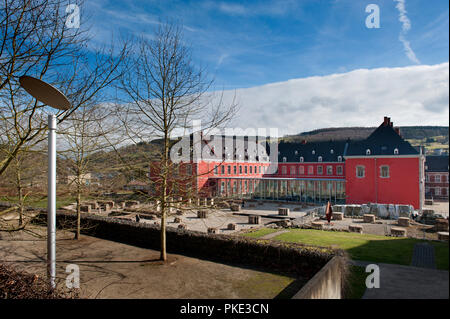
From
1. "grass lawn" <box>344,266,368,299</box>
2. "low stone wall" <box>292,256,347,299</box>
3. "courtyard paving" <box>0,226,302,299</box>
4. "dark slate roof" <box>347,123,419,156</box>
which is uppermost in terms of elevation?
"dark slate roof" <box>347,123,419,156</box>

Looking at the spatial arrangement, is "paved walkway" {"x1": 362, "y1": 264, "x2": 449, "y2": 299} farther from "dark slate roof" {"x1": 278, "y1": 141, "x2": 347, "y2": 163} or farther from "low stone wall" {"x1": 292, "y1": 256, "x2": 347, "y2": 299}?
"dark slate roof" {"x1": 278, "y1": 141, "x2": 347, "y2": 163}

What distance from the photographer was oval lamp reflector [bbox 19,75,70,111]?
4660 millimetres

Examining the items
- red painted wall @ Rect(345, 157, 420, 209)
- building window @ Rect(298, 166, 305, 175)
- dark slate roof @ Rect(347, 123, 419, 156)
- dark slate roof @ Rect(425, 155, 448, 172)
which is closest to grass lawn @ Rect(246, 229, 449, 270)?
dark slate roof @ Rect(425, 155, 448, 172)

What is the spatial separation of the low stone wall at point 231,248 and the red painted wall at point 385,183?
979 inches

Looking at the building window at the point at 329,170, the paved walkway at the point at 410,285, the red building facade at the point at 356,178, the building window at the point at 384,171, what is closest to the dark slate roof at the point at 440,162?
the paved walkway at the point at 410,285

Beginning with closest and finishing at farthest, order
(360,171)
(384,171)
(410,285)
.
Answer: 1. (410,285)
2. (384,171)
3. (360,171)

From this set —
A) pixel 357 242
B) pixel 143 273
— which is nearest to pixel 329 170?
pixel 357 242

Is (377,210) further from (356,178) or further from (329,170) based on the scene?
(329,170)

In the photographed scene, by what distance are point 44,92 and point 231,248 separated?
926cm

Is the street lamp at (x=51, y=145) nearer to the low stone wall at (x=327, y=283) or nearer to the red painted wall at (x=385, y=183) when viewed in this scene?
the low stone wall at (x=327, y=283)

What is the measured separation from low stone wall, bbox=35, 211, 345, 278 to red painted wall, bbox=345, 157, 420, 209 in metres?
24.9

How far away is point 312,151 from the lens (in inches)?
1983

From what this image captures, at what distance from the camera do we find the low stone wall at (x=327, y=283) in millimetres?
5607
